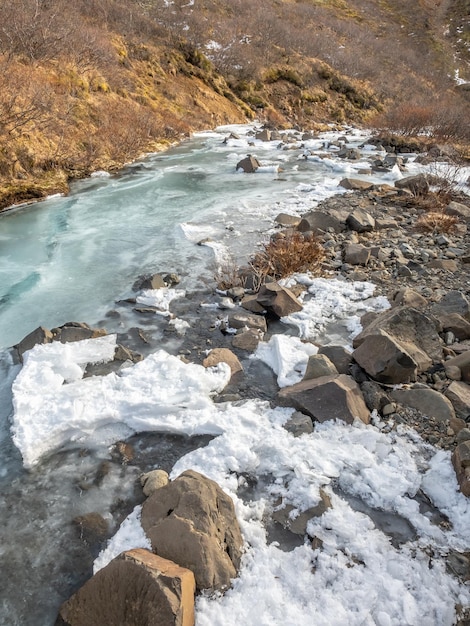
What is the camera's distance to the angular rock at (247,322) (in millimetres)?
4527

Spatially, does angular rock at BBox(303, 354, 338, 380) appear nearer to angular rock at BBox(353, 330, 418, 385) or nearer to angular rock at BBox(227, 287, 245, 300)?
angular rock at BBox(353, 330, 418, 385)

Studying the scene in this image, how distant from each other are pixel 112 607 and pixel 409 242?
6170 mm

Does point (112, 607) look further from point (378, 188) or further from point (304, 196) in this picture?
point (378, 188)

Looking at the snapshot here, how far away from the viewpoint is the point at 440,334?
4086 millimetres

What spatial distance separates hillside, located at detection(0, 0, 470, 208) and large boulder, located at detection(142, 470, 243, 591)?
8166 mm

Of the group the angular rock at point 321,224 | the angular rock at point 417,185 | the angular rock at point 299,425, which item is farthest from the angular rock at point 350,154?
the angular rock at point 299,425

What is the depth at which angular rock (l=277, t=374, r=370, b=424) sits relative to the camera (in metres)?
3.12

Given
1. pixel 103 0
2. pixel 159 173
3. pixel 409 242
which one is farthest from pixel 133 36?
pixel 409 242

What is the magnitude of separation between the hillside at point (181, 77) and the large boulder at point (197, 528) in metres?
8.17

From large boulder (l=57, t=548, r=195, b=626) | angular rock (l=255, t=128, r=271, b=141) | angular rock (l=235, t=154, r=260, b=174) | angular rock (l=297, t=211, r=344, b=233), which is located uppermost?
large boulder (l=57, t=548, r=195, b=626)

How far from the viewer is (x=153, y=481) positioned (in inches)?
107

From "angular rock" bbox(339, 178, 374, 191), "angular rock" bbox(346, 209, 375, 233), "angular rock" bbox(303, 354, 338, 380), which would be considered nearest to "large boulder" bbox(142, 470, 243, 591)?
"angular rock" bbox(303, 354, 338, 380)

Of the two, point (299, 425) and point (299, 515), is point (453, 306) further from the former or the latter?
point (299, 515)

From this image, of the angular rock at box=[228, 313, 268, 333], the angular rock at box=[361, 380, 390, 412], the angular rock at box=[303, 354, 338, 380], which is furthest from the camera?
the angular rock at box=[228, 313, 268, 333]
